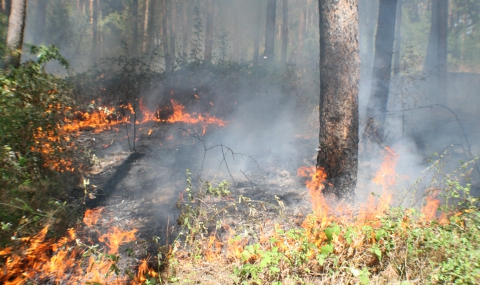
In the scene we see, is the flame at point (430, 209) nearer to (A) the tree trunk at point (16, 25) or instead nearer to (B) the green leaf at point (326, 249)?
(B) the green leaf at point (326, 249)

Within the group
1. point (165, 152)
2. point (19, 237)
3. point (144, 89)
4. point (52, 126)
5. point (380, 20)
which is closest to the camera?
point (19, 237)

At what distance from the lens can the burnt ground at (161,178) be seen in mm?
4379

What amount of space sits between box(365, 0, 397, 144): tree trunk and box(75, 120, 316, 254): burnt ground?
1.84m

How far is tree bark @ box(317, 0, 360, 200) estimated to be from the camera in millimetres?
4309

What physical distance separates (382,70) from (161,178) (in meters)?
6.48

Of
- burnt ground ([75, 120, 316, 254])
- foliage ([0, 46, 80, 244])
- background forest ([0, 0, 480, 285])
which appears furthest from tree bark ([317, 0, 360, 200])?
foliage ([0, 46, 80, 244])

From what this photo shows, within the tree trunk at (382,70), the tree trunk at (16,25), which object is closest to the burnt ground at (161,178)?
the tree trunk at (382,70)

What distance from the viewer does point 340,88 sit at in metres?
4.34

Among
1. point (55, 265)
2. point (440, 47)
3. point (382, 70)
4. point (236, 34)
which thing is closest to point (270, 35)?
point (440, 47)

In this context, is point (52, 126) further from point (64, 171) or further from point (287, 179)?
point (287, 179)

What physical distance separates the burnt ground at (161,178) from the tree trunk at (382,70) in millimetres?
1839

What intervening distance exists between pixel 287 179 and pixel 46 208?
4.19 m

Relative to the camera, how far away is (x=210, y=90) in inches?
439

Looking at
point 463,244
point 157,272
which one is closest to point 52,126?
point 157,272
